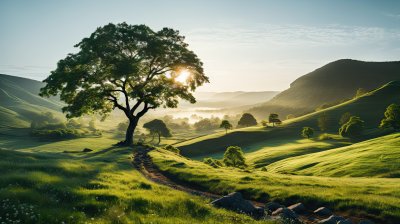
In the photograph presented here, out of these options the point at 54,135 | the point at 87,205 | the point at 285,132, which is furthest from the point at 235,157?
the point at 54,135

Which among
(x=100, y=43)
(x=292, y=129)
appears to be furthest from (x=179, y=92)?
(x=292, y=129)

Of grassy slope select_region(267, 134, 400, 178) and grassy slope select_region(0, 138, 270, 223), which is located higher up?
grassy slope select_region(0, 138, 270, 223)

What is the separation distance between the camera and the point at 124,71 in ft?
165

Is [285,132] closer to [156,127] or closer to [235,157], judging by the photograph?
[156,127]

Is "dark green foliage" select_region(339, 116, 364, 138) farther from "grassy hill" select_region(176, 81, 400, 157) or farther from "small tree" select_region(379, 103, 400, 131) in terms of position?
"small tree" select_region(379, 103, 400, 131)

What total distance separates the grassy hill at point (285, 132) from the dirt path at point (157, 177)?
3720 inches

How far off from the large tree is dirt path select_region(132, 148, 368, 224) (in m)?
10.7

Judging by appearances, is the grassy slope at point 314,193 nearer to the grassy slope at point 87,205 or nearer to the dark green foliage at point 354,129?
the grassy slope at point 87,205

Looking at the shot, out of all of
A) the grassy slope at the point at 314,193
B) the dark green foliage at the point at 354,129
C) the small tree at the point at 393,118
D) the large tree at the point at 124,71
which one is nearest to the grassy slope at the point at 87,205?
the grassy slope at the point at 314,193

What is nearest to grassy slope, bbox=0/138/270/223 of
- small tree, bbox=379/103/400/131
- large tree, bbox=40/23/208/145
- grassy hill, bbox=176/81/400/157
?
large tree, bbox=40/23/208/145

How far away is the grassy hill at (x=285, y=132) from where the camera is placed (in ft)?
484

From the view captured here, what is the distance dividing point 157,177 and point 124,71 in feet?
74.8

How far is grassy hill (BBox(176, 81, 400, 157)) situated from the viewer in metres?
148

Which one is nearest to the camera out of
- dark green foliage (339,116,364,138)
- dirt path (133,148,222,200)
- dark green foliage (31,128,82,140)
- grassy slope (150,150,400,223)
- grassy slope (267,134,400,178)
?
grassy slope (150,150,400,223)
